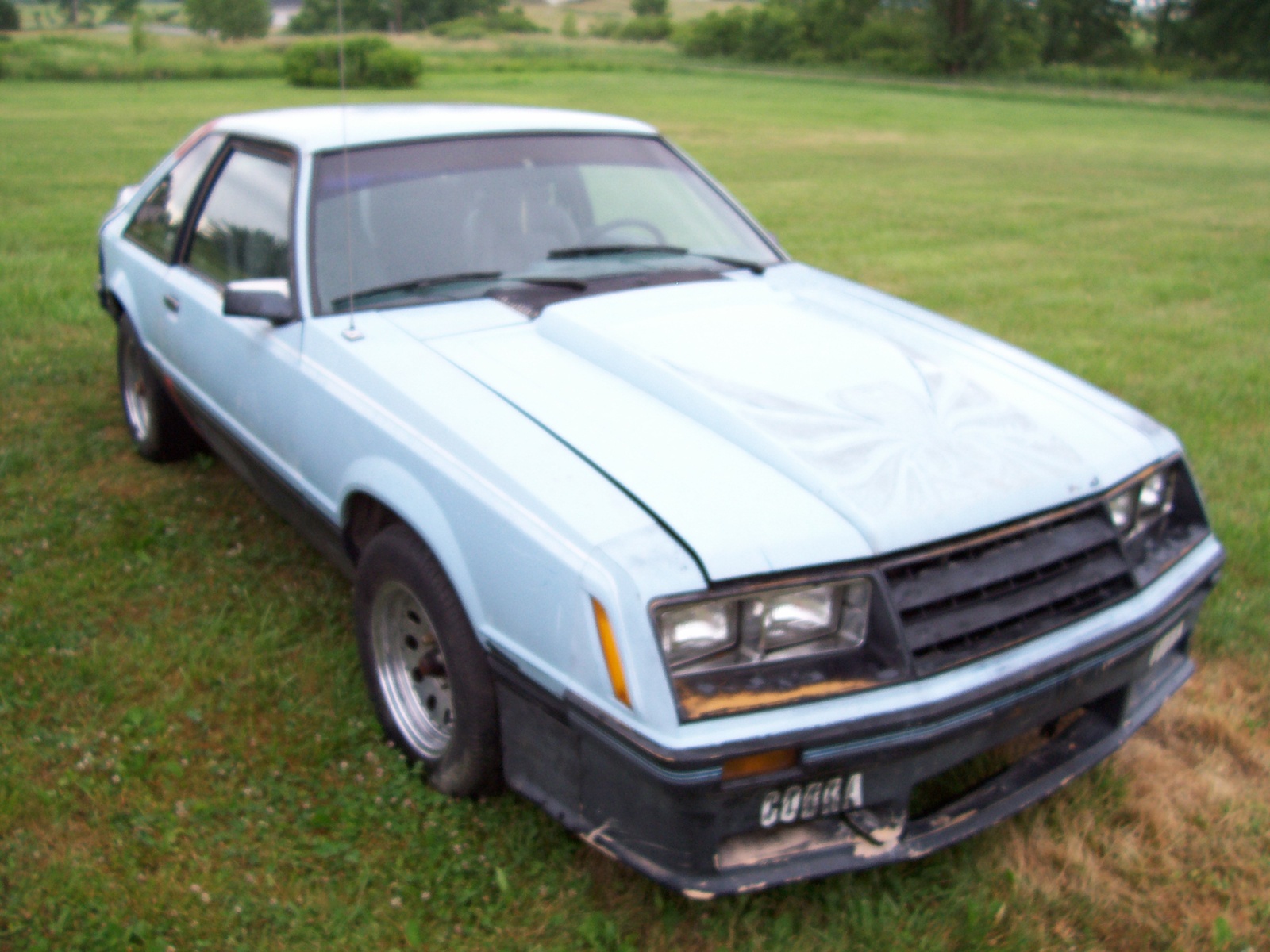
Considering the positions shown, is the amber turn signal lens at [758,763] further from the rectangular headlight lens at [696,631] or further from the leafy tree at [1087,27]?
the leafy tree at [1087,27]

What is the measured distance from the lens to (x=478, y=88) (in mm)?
37219

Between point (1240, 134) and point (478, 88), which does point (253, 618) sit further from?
point (478, 88)

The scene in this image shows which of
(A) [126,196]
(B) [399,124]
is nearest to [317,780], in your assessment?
(B) [399,124]

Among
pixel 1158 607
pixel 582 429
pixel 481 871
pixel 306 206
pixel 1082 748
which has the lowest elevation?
pixel 481 871

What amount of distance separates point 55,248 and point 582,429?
8343 millimetres

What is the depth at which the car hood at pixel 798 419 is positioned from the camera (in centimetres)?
205

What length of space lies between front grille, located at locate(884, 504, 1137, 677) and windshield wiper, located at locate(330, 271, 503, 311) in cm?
167

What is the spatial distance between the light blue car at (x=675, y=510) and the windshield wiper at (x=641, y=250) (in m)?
0.02

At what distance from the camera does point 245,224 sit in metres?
3.51

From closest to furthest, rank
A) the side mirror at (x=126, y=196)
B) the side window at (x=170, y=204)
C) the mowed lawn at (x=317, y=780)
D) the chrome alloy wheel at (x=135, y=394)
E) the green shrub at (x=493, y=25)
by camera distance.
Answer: the mowed lawn at (x=317, y=780) < the side window at (x=170, y=204) < the chrome alloy wheel at (x=135, y=394) < the side mirror at (x=126, y=196) < the green shrub at (x=493, y=25)

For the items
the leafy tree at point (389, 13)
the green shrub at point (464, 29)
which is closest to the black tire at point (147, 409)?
the leafy tree at point (389, 13)

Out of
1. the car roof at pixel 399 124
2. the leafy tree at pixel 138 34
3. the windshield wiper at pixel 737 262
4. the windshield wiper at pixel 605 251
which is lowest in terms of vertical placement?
the windshield wiper at pixel 737 262

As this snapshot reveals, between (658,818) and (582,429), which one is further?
(582,429)

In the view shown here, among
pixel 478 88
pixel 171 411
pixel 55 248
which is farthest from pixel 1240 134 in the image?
pixel 171 411
